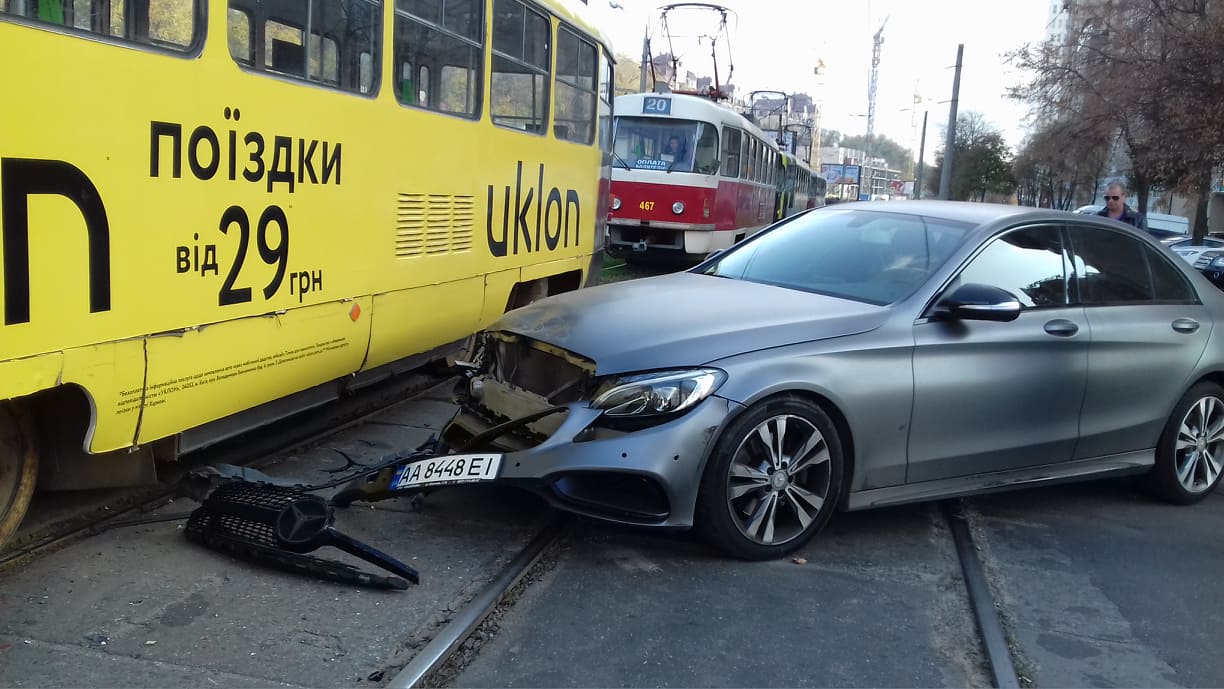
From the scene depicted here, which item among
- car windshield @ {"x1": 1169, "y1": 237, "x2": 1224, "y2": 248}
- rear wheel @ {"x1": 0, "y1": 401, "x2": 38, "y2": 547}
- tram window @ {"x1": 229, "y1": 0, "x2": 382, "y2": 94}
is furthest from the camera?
car windshield @ {"x1": 1169, "y1": 237, "x2": 1224, "y2": 248}

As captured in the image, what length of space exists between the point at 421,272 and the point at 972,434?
3.27 meters

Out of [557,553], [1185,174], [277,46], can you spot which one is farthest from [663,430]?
[1185,174]

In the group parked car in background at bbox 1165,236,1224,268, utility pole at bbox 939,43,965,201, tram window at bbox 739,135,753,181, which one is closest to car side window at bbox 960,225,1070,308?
tram window at bbox 739,135,753,181

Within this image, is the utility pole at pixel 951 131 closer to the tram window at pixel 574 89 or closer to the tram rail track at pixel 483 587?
the tram window at pixel 574 89

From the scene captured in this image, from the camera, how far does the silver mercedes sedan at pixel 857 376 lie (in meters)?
4.28

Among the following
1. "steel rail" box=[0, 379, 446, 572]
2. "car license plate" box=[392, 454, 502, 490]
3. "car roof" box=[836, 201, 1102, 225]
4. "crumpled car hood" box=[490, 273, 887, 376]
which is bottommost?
"steel rail" box=[0, 379, 446, 572]

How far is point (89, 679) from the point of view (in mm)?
3189

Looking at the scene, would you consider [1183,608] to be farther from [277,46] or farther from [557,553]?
[277,46]

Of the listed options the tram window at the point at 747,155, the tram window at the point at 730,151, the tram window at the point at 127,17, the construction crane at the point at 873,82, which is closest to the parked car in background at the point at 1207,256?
the tram window at the point at 747,155

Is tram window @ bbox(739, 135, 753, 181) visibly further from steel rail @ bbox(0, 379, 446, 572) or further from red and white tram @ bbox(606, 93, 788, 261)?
steel rail @ bbox(0, 379, 446, 572)

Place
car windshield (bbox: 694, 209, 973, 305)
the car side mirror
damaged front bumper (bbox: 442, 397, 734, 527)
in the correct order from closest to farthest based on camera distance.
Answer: damaged front bumper (bbox: 442, 397, 734, 527) < the car side mirror < car windshield (bbox: 694, 209, 973, 305)

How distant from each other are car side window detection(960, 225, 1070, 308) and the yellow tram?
10.3 ft

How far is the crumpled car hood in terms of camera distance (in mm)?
4359

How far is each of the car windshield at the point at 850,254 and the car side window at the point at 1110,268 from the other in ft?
2.42
